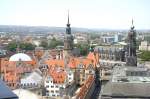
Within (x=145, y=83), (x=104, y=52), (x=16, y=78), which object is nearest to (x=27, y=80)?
(x=16, y=78)

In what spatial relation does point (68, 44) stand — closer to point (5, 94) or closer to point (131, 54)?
point (131, 54)

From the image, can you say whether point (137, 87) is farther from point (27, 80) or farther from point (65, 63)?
point (65, 63)

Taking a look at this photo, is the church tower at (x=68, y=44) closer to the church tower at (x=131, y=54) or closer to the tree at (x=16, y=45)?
the church tower at (x=131, y=54)

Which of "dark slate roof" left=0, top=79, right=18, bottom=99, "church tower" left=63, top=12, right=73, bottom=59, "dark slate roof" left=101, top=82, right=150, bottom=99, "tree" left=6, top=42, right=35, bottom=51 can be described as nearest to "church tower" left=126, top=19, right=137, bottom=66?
"church tower" left=63, top=12, right=73, bottom=59

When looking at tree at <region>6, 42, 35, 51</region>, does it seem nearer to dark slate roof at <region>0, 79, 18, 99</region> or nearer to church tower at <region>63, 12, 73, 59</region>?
church tower at <region>63, 12, 73, 59</region>

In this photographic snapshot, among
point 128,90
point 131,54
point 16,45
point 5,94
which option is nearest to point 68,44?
point 131,54

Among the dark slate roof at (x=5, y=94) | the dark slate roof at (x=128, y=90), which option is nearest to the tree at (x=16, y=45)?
the dark slate roof at (x=128, y=90)

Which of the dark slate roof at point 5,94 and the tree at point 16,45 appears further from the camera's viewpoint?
the tree at point 16,45

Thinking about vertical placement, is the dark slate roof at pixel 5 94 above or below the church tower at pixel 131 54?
above
